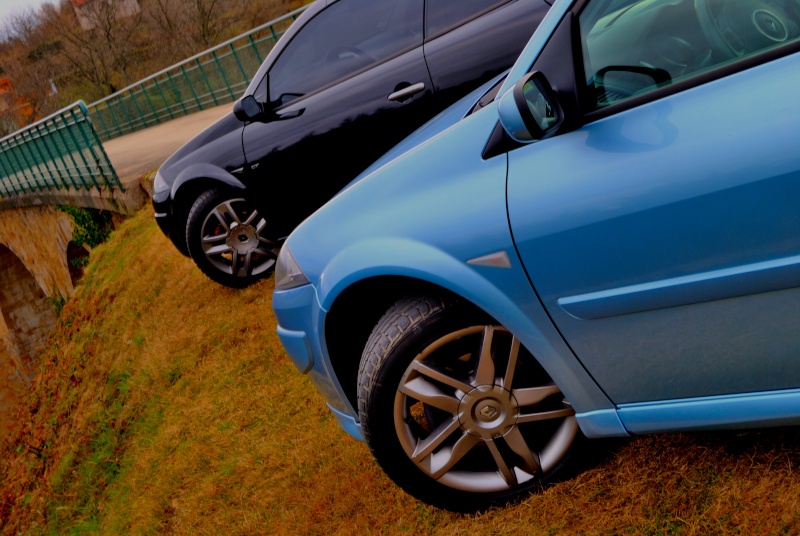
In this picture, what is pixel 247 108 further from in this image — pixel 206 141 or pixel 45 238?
pixel 45 238

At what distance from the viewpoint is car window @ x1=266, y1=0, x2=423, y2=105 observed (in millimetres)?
4480

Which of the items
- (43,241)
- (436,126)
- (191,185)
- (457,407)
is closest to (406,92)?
(436,126)

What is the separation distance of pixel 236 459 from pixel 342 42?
8.87ft

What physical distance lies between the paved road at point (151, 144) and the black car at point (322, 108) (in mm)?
6620

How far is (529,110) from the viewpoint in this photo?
1784mm

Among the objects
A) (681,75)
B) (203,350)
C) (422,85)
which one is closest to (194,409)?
(203,350)

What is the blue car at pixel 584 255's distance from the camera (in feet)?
5.48

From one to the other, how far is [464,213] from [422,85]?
2442 millimetres

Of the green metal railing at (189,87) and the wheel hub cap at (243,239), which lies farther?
the green metal railing at (189,87)

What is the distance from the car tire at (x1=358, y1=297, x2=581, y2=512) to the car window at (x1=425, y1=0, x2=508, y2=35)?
2521mm

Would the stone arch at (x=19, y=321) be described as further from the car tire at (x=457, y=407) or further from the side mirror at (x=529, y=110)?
the side mirror at (x=529, y=110)

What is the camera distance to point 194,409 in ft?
16.8

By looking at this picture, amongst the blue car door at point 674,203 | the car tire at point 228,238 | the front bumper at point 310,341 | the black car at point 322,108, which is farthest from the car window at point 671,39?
the car tire at point 228,238

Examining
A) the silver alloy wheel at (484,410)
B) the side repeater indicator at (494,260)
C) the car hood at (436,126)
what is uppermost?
the car hood at (436,126)
